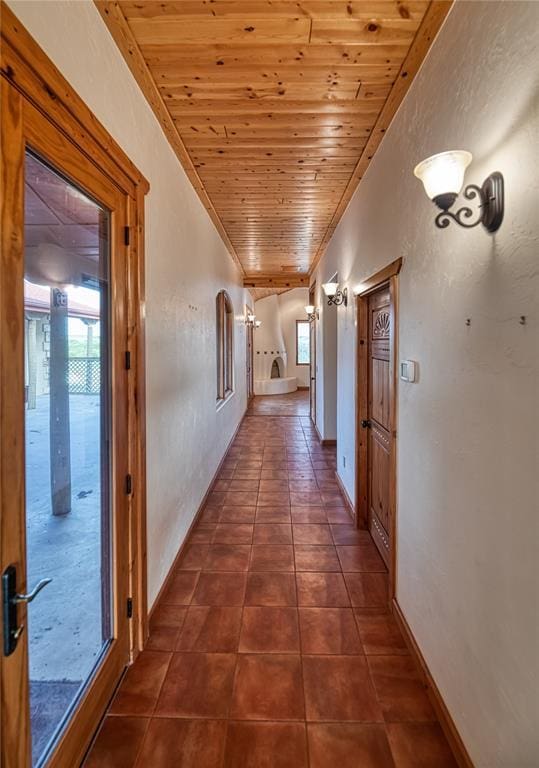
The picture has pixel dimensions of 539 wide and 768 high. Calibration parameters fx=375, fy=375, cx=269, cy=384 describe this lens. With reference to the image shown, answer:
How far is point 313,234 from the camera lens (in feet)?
15.8

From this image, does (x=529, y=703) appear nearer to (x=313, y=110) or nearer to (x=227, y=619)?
(x=227, y=619)

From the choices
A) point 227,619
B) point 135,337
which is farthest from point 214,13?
point 227,619

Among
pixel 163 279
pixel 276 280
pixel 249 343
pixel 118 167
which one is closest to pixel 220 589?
pixel 163 279

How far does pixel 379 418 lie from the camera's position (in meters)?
2.92

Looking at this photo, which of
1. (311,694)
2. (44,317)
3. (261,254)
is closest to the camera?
(44,317)

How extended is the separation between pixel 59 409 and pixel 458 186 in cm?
155

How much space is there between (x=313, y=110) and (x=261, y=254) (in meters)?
3.74

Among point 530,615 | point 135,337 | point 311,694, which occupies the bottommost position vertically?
point 311,694

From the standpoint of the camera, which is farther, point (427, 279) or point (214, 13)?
point (427, 279)

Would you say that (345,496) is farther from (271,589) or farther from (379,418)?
(271,589)

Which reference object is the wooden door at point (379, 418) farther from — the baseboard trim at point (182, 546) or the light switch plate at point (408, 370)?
the baseboard trim at point (182, 546)

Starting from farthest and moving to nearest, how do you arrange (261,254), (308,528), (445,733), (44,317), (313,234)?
(261,254) < (313,234) < (308,528) < (445,733) < (44,317)

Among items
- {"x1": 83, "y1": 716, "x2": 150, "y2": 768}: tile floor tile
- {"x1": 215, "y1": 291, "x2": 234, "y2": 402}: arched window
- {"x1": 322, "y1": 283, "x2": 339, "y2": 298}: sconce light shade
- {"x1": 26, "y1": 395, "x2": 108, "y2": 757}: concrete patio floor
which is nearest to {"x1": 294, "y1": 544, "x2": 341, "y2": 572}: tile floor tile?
{"x1": 83, "y1": 716, "x2": 150, "y2": 768}: tile floor tile

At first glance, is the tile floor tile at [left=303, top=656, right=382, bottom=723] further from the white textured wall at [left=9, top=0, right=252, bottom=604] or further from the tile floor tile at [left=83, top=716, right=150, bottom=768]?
the white textured wall at [left=9, top=0, right=252, bottom=604]
